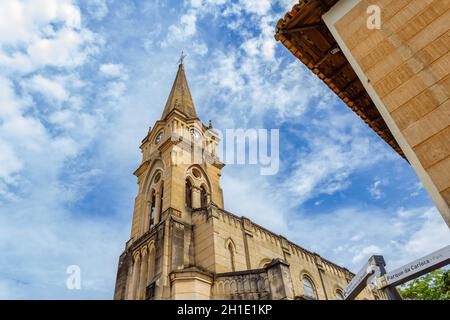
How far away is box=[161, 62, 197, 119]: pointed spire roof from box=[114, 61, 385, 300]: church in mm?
266

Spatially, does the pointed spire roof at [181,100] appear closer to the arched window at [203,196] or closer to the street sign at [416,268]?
the arched window at [203,196]

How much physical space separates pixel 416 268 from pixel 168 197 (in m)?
17.3

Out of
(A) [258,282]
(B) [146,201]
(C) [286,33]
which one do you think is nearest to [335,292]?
(A) [258,282]

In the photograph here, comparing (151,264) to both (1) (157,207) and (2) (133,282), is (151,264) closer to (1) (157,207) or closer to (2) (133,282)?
(2) (133,282)

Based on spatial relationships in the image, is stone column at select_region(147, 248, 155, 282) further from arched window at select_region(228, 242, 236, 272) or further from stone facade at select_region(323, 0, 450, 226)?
stone facade at select_region(323, 0, 450, 226)

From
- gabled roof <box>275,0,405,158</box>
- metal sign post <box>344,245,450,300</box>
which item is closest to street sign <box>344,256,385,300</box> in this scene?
metal sign post <box>344,245,450,300</box>

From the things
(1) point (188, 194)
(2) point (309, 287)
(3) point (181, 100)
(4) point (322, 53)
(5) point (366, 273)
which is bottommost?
(5) point (366, 273)

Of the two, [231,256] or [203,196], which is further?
[203,196]

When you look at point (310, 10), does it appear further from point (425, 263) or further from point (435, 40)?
point (425, 263)

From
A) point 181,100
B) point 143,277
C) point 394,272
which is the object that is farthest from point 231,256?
point 181,100

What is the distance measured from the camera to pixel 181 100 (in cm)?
3100

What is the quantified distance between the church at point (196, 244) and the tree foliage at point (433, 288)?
145 inches

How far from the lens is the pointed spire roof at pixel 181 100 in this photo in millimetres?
29477
